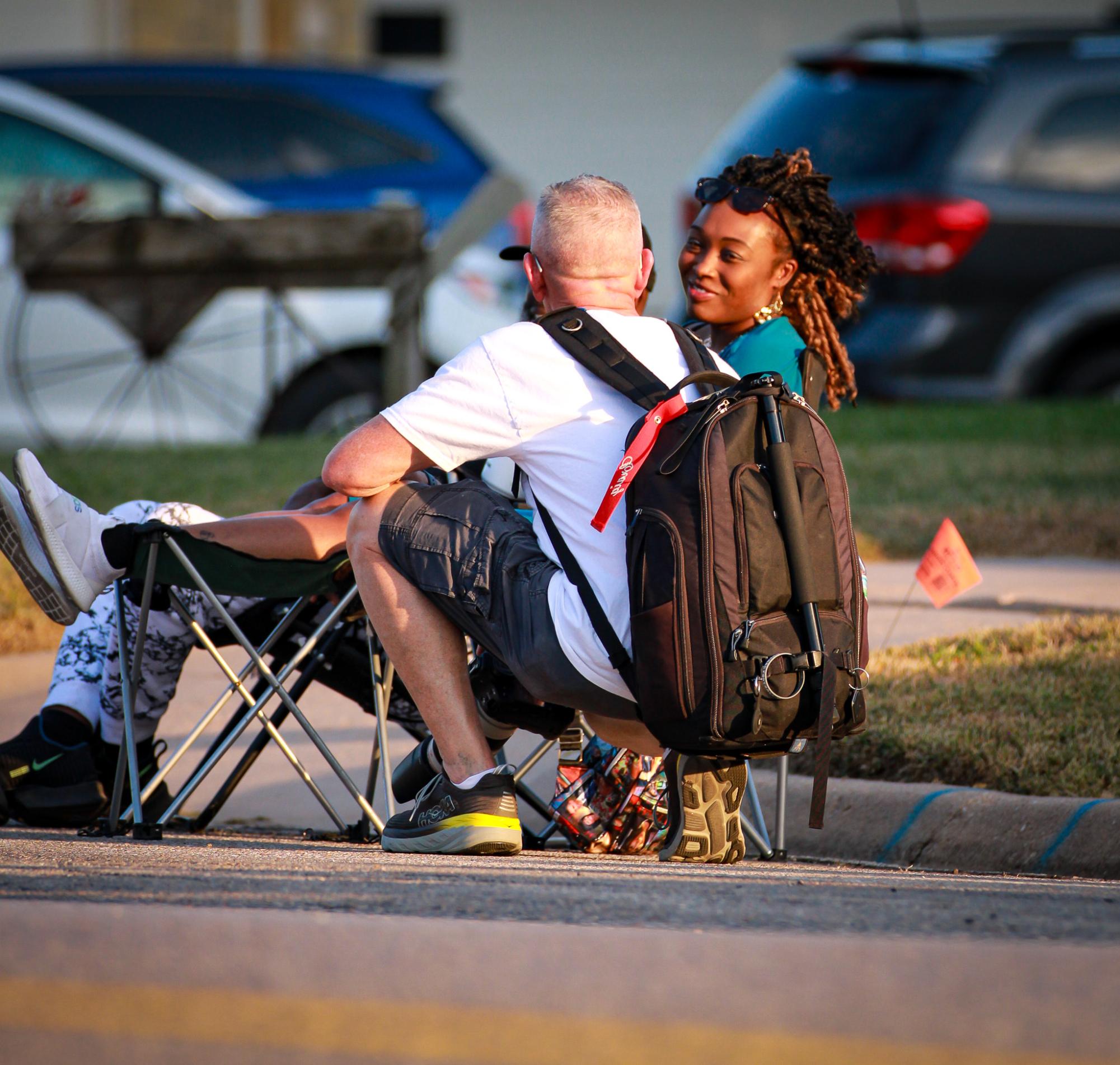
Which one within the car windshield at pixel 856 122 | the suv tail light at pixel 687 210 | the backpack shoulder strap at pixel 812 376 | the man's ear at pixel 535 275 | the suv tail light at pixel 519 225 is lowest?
the backpack shoulder strap at pixel 812 376

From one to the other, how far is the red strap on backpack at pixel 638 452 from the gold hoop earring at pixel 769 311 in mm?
1035

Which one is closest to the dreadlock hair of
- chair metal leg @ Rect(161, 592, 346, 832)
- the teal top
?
the teal top

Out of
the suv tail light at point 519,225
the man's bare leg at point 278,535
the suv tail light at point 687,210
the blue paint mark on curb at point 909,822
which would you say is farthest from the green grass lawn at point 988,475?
the man's bare leg at point 278,535

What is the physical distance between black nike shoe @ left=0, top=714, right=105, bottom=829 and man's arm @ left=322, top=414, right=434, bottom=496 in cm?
97

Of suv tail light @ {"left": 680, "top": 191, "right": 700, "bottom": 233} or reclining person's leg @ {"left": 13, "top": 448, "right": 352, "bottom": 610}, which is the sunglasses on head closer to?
reclining person's leg @ {"left": 13, "top": 448, "right": 352, "bottom": 610}

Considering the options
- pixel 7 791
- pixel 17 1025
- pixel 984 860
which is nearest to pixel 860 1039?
pixel 17 1025

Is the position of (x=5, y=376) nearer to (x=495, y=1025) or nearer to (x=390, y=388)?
(x=390, y=388)

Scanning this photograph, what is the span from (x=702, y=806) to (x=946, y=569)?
3.42 feet

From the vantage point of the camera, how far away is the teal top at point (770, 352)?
141 inches

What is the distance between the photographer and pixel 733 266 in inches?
152

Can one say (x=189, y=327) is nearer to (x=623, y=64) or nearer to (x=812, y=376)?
(x=812, y=376)

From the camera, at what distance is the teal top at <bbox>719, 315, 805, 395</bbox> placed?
3574 millimetres

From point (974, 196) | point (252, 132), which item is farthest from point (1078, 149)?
point (252, 132)

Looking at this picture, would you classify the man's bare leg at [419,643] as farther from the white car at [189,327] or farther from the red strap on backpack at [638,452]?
the white car at [189,327]
